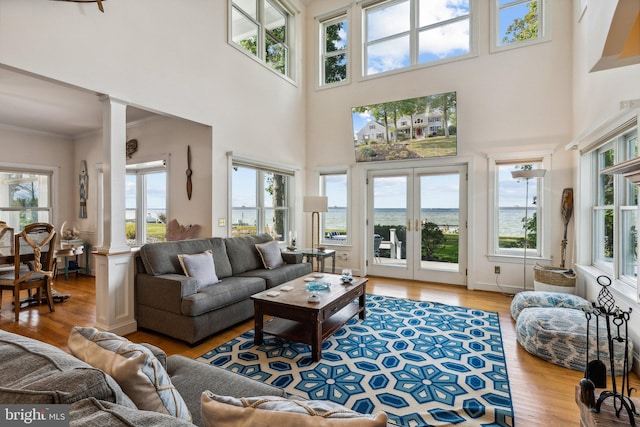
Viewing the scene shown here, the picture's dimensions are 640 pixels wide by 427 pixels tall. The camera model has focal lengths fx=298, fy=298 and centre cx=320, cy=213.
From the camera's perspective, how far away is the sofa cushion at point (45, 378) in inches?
24.7

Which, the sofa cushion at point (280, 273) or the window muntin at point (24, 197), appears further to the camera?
the window muntin at point (24, 197)

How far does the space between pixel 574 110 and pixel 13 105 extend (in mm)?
8007

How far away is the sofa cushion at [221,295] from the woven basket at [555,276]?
11.9 feet

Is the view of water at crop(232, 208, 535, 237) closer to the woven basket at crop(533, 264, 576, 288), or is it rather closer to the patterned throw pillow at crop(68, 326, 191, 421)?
the woven basket at crop(533, 264, 576, 288)

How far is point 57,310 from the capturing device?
3832 mm

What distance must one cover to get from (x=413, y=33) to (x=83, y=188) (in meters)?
6.93

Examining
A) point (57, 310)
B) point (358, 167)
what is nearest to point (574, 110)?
point (358, 167)

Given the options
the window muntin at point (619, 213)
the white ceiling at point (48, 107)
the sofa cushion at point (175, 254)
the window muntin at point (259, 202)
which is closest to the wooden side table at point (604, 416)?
the window muntin at point (619, 213)

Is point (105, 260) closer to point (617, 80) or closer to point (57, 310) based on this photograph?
point (57, 310)

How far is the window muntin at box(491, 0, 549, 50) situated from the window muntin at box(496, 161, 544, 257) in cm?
186

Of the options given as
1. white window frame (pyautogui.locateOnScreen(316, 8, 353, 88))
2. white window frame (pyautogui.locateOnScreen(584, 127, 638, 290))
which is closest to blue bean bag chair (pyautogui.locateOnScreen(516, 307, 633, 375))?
white window frame (pyautogui.locateOnScreen(584, 127, 638, 290))

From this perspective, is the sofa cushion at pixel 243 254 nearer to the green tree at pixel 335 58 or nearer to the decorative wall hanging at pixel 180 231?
the decorative wall hanging at pixel 180 231

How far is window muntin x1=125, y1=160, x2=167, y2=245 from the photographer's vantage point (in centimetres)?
498

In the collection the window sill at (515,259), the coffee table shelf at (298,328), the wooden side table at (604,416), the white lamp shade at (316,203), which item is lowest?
the coffee table shelf at (298,328)
